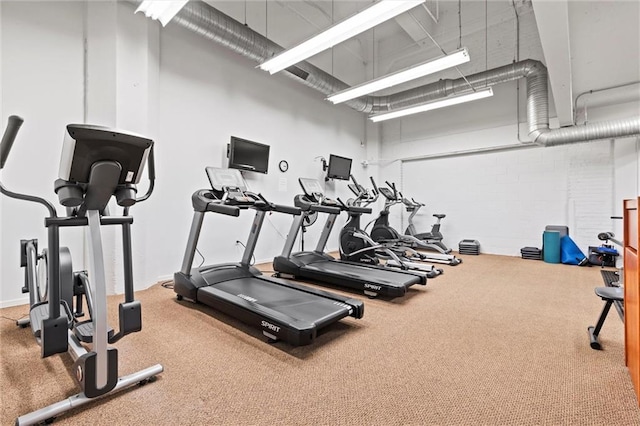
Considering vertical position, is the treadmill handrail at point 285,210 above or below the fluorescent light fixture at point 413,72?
below

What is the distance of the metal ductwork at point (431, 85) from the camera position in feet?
12.9

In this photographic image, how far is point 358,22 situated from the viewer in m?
3.19

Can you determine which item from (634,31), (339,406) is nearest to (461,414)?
(339,406)

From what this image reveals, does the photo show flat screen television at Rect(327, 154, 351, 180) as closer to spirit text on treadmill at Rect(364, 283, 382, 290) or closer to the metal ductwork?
the metal ductwork

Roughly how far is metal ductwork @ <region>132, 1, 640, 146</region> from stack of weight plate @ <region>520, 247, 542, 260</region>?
210 cm

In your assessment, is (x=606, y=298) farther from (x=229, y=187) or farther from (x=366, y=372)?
(x=229, y=187)

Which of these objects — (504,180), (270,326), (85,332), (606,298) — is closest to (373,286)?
(270,326)

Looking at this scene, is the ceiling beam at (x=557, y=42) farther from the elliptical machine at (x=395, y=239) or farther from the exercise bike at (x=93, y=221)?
the exercise bike at (x=93, y=221)

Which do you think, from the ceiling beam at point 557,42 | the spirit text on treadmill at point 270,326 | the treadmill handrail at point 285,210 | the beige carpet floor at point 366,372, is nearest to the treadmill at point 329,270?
the beige carpet floor at point 366,372

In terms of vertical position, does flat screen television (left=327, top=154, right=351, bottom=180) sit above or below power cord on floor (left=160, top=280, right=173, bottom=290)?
above

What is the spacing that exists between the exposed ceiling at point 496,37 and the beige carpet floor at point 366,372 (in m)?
3.00

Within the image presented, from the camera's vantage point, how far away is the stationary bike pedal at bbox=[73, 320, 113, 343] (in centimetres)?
168

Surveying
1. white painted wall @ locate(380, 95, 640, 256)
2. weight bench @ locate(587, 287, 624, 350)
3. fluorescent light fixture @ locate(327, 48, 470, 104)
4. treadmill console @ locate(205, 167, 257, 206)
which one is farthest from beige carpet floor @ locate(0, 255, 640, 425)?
white painted wall @ locate(380, 95, 640, 256)

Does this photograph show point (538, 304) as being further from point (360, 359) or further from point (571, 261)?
point (571, 261)
